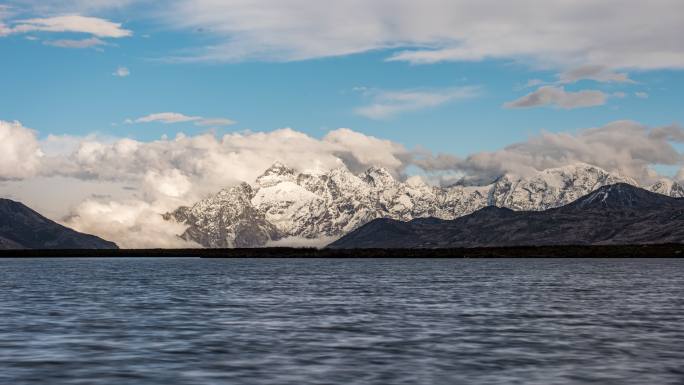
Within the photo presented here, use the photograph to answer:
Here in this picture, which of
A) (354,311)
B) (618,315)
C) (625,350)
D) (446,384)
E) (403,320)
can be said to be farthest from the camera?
(354,311)

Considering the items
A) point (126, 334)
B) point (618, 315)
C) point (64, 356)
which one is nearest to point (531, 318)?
point (618, 315)

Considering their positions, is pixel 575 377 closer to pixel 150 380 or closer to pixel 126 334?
pixel 150 380

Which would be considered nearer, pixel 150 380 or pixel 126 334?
pixel 150 380

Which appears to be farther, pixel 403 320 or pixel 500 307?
pixel 500 307

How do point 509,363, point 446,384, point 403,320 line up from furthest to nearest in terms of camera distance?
point 403,320 < point 509,363 < point 446,384

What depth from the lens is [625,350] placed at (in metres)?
50.3

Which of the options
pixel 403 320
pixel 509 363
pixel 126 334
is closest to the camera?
pixel 509 363

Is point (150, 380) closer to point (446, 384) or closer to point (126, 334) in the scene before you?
point (446, 384)

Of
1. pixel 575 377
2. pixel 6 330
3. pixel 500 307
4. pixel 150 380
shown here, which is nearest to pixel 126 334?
pixel 6 330

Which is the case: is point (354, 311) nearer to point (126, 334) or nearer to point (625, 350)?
point (126, 334)

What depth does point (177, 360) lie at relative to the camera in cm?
4625

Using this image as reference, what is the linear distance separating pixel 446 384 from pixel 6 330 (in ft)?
121

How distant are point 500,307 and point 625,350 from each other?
34079 millimetres

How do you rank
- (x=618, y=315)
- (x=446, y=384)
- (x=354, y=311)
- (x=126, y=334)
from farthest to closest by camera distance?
(x=354, y=311) → (x=618, y=315) → (x=126, y=334) → (x=446, y=384)
